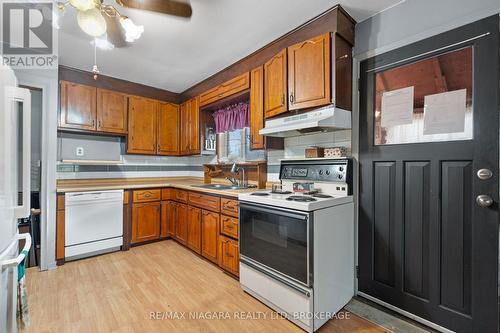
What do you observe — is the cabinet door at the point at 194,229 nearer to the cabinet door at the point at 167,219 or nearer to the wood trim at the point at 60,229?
the cabinet door at the point at 167,219

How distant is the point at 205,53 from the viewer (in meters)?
2.62

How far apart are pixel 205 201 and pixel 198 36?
1.76 meters

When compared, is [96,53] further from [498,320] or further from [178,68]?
[498,320]

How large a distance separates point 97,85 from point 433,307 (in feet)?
14.3

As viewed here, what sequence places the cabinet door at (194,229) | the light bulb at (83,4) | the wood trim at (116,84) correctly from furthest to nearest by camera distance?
the wood trim at (116,84) → the cabinet door at (194,229) → the light bulb at (83,4)

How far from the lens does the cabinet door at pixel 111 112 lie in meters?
3.24

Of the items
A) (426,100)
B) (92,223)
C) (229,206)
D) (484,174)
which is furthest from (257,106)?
(92,223)

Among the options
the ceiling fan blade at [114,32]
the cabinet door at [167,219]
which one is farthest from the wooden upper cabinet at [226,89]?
the cabinet door at [167,219]

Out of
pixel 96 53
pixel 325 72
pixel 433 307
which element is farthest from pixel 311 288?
pixel 96 53

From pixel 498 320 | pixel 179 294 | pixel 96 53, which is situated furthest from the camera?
pixel 96 53

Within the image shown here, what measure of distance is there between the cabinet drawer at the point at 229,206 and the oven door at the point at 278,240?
0.19m

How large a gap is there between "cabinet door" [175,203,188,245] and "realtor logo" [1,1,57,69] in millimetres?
2273

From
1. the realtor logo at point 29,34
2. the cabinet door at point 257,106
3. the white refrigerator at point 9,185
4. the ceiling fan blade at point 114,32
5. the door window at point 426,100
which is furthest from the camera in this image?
the cabinet door at point 257,106

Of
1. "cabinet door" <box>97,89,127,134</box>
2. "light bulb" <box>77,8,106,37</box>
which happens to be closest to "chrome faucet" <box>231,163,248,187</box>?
"cabinet door" <box>97,89,127,134</box>
